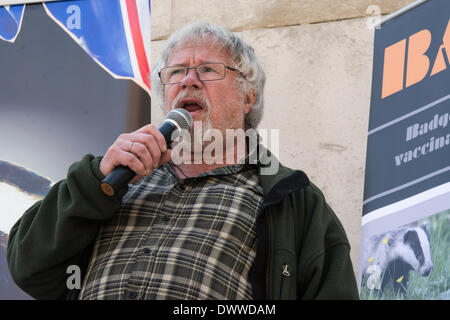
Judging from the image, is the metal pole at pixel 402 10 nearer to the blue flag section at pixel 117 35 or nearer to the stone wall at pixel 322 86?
the stone wall at pixel 322 86

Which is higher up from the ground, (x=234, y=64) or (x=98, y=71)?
(x=98, y=71)

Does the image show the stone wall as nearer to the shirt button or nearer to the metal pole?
the metal pole

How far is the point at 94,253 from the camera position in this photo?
80.4 inches

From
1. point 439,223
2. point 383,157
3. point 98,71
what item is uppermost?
point 98,71

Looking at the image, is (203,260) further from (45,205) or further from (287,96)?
(287,96)

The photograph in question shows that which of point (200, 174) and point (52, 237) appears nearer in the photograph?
point (52, 237)

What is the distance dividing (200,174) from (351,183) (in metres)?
1.53

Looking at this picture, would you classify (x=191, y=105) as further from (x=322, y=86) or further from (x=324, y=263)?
(x=322, y=86)

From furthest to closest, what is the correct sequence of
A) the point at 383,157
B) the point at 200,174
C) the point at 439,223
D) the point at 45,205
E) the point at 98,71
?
the point at 98,71
the point at 383,157
the point at 439,223
the point at 200,174
the point at 45,205

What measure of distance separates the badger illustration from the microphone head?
3.83 feet

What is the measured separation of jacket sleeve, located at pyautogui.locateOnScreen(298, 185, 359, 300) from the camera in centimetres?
188

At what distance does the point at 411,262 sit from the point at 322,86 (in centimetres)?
142
